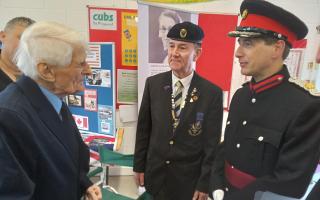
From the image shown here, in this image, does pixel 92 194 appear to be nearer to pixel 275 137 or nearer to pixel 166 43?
pixel 275 137

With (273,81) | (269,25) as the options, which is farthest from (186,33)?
(273,81)

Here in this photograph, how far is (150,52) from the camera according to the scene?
2529 mm

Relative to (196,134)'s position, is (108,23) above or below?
above

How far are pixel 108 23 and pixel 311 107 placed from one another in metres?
2.25

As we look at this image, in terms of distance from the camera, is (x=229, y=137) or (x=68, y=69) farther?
(x=229, y=137)

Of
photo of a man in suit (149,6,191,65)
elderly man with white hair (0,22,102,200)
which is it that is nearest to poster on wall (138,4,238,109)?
photo of a man in suit (149,6,191,65)

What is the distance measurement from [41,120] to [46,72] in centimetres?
19

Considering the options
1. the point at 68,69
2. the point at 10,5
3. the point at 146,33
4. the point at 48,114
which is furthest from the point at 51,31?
the point at 10,5

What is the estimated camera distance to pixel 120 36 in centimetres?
271

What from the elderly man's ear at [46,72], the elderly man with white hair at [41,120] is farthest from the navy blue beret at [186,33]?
the elderly man's ear at [46,72]

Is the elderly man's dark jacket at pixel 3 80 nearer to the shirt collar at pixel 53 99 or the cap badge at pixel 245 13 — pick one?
the shirt collar at pixel 53 99

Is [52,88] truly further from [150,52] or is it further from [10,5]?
[10,5]

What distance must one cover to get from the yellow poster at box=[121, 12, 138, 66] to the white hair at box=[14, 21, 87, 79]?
181cm

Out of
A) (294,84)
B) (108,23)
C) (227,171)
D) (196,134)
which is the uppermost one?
(108,23)
